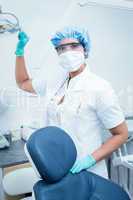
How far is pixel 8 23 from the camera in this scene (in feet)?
7.88

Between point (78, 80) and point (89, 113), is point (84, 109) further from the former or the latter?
point (78, 80)

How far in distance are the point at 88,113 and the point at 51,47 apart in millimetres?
1171

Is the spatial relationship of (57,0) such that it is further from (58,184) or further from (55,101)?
(58,184)

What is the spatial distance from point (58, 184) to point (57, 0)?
1917 millimetres

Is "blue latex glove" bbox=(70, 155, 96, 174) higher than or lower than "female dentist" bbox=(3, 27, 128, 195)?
lower

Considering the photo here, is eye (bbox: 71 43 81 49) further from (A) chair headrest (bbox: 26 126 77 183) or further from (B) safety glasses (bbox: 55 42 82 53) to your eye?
(A) chair headrest (bbox: 26 126 77 183)

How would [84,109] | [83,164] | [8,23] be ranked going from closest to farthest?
[83,164] < [84,109] < [8,23]

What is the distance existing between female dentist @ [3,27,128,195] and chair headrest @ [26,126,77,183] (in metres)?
0.13

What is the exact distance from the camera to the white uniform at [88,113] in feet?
5.21

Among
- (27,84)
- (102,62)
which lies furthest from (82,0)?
(27,84)

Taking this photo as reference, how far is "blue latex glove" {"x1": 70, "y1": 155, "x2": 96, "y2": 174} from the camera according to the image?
1402mm

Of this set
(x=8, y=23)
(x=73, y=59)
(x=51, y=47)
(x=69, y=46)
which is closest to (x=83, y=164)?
(x=73, y=59)

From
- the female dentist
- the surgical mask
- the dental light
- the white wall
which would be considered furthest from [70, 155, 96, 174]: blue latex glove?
the dental light

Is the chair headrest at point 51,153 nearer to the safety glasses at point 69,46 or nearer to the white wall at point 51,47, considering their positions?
the safety glasses at point 69,46
